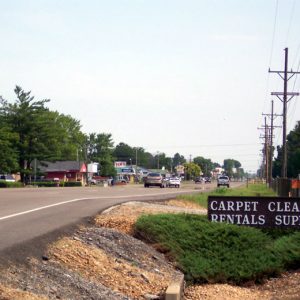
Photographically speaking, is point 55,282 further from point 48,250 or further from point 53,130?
point 53,130

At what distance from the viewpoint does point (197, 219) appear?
18.6 meters

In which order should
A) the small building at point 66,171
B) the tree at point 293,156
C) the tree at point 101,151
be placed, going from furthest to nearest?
the tree at point 101,151 < the small building at point 66,171 < the tree at point 293,156

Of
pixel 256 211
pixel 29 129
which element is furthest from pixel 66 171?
pixel 256 211

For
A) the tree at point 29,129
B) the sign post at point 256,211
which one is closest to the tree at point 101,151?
the tree at point 29,129

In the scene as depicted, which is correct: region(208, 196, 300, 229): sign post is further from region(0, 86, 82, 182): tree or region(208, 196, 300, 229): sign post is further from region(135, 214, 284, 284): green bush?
region(0, 86, 82, 182): tree

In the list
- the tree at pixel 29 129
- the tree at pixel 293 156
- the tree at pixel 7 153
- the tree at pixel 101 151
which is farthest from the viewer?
the tree at pixel 101 151

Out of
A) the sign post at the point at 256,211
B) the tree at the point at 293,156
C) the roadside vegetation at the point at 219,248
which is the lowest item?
the roadside vegetation at the point at 219,248

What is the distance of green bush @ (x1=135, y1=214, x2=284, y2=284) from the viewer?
15344 millimetres

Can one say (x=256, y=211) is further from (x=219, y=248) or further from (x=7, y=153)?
(x=7, y=153)

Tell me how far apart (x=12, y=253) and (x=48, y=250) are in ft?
4.28

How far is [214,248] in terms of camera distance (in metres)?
16.5

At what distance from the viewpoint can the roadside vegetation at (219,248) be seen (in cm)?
1536

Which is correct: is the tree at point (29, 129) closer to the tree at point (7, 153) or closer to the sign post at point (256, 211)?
the tree at point (7, 153)

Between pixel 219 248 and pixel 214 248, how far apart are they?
0.13 metres
